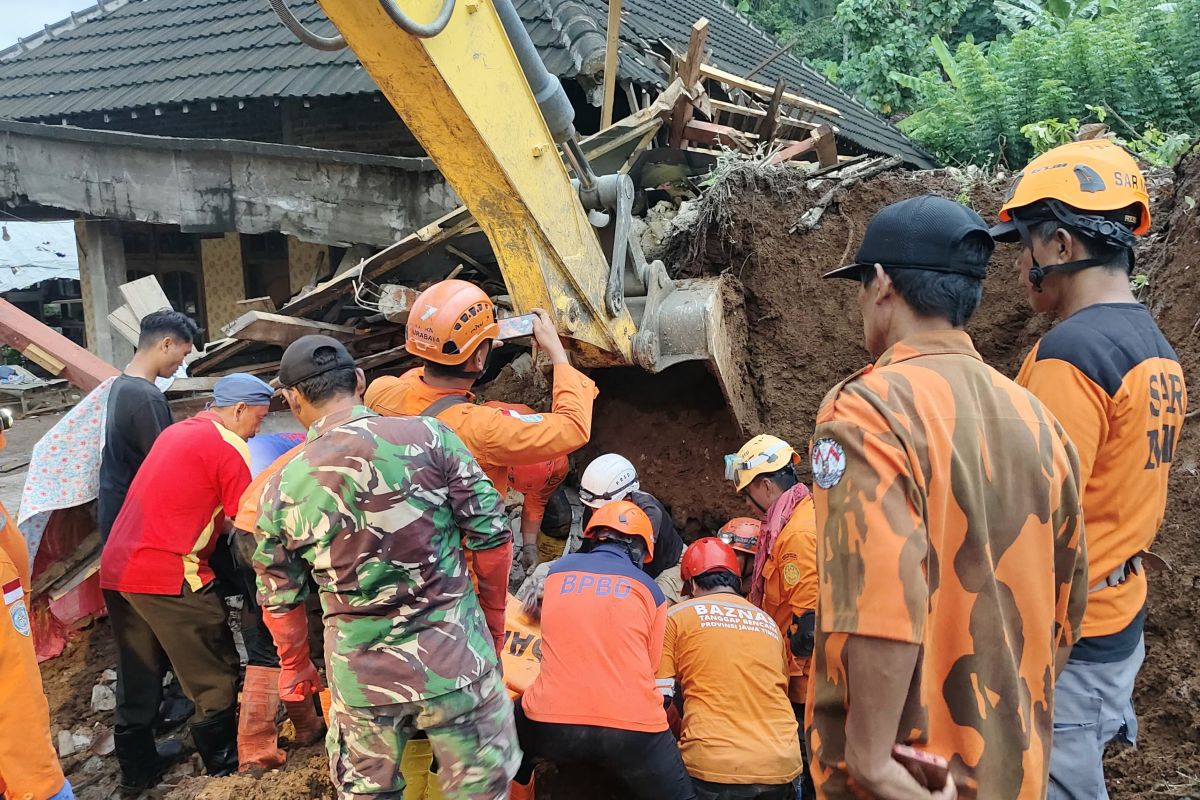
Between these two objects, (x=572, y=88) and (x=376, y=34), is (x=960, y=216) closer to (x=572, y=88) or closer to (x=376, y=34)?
(x=376, y=34)

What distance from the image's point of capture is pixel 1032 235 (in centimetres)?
225

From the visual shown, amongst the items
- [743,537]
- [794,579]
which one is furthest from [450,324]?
[743,537]

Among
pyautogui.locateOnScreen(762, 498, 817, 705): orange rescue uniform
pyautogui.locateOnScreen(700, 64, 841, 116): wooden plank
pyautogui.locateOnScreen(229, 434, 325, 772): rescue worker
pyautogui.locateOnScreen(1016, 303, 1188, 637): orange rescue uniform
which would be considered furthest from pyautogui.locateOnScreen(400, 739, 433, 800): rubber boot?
pyautogui.locateOnScreen(700, 64, 841, 116): wooden plank

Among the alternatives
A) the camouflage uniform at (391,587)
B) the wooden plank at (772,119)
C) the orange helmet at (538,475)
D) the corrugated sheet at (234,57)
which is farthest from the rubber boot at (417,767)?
the wooden plank at (772,119)

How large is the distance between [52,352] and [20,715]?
285 centimetres

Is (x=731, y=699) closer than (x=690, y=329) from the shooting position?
Yes

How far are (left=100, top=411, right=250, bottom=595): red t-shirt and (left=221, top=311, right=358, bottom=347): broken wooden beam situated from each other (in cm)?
159

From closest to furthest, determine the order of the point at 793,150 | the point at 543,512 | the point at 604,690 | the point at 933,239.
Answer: the point at 933,239 → the point at 604,690 → the point at 543,512 → the point at 793,150

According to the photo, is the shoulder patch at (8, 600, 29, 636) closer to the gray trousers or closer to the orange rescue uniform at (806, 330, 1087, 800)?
the orange rescue uniform at (806, 330, 1087, 800)

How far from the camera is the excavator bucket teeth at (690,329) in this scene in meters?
4.52

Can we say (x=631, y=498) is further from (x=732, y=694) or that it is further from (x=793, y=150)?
(x=793, y=150)

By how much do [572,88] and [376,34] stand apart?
15.4ft

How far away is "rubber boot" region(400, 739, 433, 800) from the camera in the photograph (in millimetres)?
3088

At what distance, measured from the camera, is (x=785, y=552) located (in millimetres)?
3525
